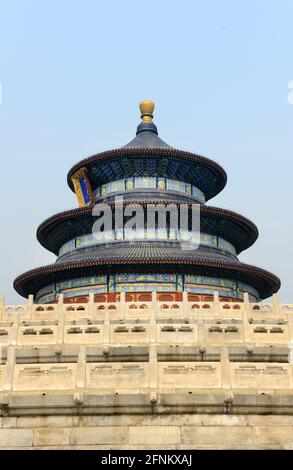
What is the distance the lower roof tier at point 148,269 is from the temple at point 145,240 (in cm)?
6

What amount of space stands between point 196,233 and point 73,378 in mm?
28447

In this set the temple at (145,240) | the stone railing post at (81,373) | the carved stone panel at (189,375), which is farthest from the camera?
the temple at (145,240)

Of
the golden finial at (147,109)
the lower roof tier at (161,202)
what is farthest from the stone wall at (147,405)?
the golden finial at (147,109)

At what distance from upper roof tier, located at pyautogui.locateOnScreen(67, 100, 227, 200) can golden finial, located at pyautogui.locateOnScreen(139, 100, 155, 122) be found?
3212mm

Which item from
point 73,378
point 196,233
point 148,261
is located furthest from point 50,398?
point 196,233

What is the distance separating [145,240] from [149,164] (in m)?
6.38

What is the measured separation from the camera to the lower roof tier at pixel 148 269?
125 feet

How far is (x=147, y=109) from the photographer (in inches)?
1998

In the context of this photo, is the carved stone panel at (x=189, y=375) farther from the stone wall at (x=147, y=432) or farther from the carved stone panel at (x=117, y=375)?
the stone wall at (x=147, y=432)

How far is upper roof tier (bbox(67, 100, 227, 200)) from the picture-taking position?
44656 millimetres

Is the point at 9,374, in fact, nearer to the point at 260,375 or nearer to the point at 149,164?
the point at 260,375

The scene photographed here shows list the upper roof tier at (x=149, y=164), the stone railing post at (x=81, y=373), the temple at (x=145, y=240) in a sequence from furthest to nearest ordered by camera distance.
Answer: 1. the upper roof tier at (x=149, y=164)
2. the temple at (x=145, y=240)
3. the stone railing post at (x=81, y=373)

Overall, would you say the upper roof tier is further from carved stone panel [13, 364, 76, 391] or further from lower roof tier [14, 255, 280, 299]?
carved stone panel [13, 364, 76, 391]

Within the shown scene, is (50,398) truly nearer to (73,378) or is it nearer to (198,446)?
(73,378)
